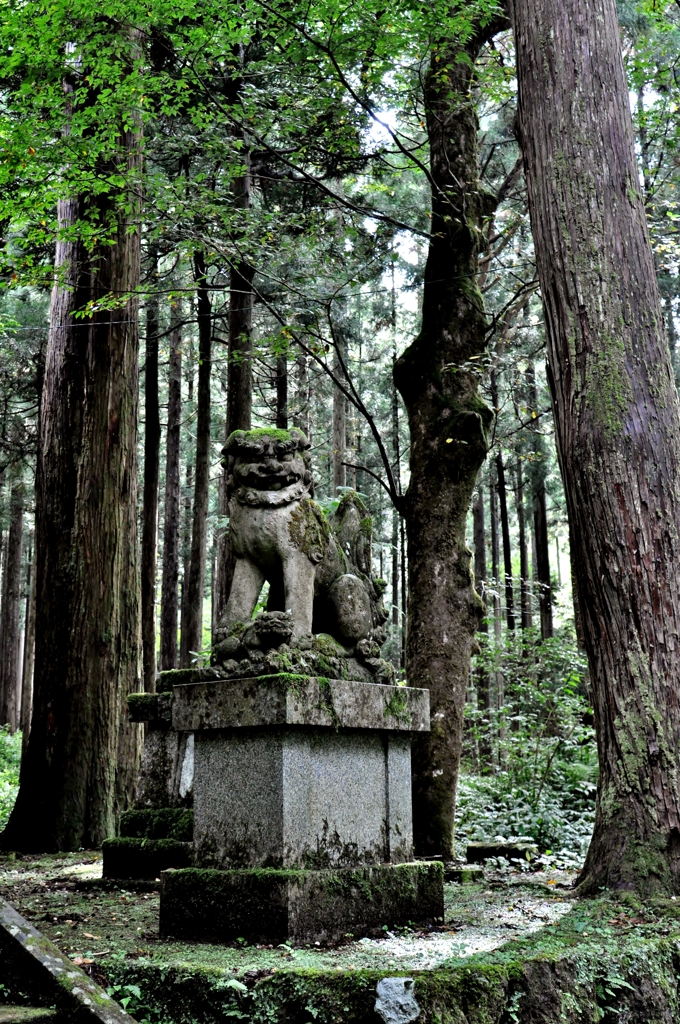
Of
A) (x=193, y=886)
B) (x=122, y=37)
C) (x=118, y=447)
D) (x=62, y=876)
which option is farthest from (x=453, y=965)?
(x=122, y=37)

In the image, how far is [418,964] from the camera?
356 cm

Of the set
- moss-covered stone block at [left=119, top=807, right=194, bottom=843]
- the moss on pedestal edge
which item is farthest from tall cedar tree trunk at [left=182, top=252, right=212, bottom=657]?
the moss on pedestal edge

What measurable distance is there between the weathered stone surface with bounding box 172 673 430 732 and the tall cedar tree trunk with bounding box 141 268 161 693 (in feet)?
36.1

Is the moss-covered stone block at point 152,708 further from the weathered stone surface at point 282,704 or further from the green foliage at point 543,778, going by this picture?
the green foliage at point 543,778

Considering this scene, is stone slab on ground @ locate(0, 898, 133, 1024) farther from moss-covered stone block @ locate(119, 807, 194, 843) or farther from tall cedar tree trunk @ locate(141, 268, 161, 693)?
tall cedar tree trunk @ locate(141, 268, 161, 693)

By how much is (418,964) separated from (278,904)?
2.51 ft

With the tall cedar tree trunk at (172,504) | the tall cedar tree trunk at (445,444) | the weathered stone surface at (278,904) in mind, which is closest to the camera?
the weathered stone surface at (278,904)

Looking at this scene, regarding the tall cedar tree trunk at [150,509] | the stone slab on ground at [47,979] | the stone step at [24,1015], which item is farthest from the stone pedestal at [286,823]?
the tall cedar tree trunk at [150,509]

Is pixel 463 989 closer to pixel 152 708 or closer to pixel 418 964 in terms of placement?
pixel 418 964

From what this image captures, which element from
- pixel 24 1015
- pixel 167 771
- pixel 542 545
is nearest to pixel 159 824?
pixel 167 771

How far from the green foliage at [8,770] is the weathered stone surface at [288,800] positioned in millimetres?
8045

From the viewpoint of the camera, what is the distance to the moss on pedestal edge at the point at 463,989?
3.18m

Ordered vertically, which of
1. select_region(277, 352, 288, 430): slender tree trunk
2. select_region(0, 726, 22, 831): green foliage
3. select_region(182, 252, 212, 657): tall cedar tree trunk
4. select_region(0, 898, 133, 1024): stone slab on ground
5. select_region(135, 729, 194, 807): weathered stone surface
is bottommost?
select_region(0, 726, 22, 831): green foliage

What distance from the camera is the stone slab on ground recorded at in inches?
121
